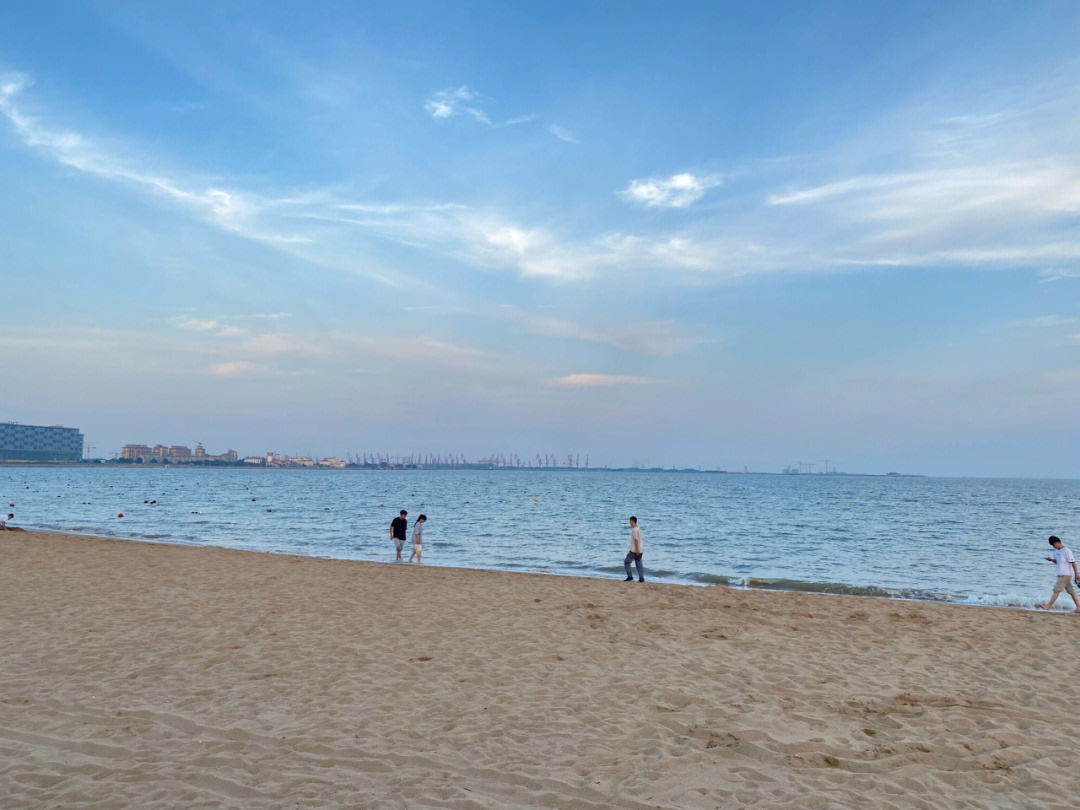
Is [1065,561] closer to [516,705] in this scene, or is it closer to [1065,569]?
[1065,569]

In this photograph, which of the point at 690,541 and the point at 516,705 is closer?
the point at 516,705

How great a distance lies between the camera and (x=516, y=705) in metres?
7.84

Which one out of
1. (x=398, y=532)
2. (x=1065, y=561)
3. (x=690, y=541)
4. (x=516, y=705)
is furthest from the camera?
(x=690, y=541)

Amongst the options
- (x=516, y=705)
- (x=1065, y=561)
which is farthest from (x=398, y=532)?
(x=1065, y=561)

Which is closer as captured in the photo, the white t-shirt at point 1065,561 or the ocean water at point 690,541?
the white t-shirt at point 1065,561

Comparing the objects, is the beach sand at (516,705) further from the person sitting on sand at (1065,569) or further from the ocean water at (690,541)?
the ocean water at (690,541)

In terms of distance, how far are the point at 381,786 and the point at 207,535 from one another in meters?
33.1

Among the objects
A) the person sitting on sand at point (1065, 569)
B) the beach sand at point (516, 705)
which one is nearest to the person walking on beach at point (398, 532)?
the beach sand at point (516, 705)

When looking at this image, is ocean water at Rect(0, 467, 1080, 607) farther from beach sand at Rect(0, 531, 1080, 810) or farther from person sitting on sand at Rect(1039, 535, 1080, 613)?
beach sand at Rect(0, 531, 1080, 810)

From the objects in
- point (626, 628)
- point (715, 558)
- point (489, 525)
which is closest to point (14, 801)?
point (626, 628)

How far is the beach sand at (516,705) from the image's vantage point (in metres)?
5.71

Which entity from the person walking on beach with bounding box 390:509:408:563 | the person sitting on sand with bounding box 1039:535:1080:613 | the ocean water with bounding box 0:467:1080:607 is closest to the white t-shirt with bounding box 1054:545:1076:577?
the person sitting on sand with bounding box 1039:535:1080:613

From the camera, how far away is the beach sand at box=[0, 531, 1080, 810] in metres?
5.71

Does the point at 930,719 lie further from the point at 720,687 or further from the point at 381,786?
the point at 381,786
